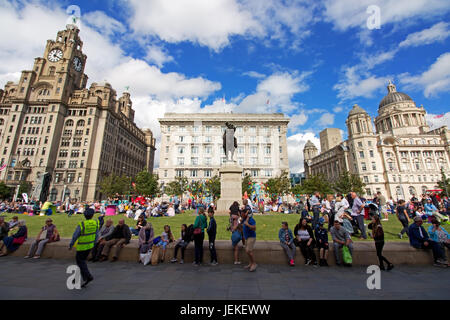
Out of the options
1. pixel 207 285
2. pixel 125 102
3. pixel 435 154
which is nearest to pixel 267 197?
pixel 207 285

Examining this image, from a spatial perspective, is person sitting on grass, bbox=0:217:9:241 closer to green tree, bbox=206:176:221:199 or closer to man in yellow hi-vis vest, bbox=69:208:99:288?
man in yellow hi-vis vest, bbox=69:208:99:288

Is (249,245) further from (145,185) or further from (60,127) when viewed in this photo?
(60,127)

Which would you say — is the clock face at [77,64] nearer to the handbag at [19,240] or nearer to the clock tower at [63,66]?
the clock tower at [63,66]

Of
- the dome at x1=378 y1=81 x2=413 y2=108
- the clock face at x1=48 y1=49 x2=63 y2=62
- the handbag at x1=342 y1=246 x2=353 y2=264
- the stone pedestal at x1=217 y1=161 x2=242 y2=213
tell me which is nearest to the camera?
the handbag at x1=342 y1=246 x2=353 y2=264

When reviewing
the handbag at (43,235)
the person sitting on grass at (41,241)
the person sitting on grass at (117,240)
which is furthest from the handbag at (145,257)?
the handbag at (43,235)

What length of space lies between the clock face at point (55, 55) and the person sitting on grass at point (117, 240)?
3635 inches

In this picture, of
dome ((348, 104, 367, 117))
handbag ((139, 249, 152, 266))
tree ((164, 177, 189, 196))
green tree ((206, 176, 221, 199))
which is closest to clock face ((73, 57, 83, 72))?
tree ((164, 177, 189, 196))

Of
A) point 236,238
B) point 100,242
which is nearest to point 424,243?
point 236,238

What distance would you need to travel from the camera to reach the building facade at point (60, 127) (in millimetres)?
60375

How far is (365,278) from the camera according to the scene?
5.35 meters

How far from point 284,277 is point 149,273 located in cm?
389

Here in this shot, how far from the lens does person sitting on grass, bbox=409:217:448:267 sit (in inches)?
252

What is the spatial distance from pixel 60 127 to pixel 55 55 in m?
28.4
